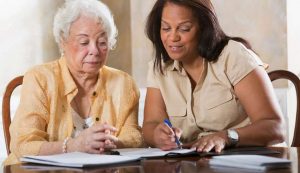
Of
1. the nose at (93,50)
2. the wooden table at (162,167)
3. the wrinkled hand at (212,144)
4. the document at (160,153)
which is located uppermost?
the nose at (93,50)

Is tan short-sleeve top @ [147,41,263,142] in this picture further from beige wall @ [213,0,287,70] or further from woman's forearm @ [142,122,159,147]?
beige wall @ [213,0,287,70]

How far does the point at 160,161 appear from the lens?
1966 mm

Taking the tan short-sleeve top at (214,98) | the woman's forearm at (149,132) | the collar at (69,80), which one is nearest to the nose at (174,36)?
the tan short-sleeve top at (214,98)

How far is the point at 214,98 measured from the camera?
8.51 feet

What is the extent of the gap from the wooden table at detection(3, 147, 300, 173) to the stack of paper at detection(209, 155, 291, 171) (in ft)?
0.07

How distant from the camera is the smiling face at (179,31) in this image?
8.45 feet

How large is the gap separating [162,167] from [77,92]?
1063 mm

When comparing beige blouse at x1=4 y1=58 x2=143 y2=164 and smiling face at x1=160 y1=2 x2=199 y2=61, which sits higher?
smiling face at x1=160 y1=2 x2=199 y2=61

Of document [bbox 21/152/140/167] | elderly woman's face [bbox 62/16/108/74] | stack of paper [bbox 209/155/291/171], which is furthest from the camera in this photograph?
elderly woman's face [bbox 62/16/108/74]

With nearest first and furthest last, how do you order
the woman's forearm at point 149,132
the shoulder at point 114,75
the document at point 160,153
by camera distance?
the document at point 160,153, the woman's forearm at point 149,132, the shoulder at point 114,75

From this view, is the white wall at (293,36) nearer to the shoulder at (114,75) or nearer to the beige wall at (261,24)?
the beige wall at (261,24)

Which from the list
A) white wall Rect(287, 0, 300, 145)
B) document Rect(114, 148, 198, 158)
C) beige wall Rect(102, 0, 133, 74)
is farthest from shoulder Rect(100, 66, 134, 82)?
white wall Rect(287, 0, 300, 145)

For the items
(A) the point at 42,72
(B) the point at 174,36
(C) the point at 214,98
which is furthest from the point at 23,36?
(C) the point at 214,98

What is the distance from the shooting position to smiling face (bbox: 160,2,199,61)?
8.45ft
